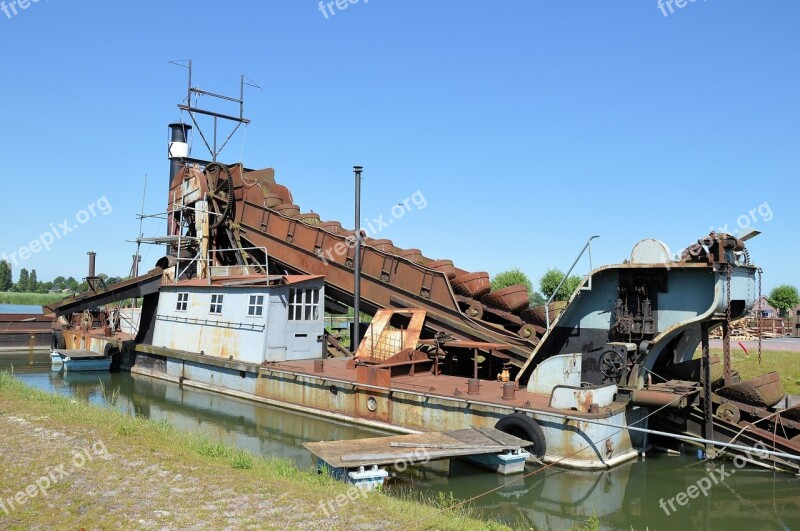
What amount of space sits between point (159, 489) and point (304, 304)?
1069 cm

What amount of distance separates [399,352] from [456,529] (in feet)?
27.9

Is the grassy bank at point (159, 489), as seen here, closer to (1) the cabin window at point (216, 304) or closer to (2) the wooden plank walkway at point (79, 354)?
(1) the cabin window at point (216, 304)

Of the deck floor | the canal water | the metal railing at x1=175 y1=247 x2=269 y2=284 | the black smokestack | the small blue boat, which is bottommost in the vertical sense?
the canal water

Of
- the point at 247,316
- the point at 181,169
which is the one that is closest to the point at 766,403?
the point at 247,316

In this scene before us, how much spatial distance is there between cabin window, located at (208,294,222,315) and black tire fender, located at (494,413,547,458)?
35.8ft

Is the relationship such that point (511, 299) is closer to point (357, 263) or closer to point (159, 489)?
point (357, 263)

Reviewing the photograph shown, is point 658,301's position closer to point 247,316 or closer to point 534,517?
point 534,517

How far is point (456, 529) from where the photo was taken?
6195 mm

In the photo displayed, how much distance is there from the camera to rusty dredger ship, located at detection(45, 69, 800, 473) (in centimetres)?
1062

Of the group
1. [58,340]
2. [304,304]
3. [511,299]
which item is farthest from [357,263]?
[58,340]

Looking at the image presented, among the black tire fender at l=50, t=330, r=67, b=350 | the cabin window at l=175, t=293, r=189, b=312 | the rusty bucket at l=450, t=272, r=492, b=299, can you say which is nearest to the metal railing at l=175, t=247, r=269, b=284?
the cabin window at l=175, t=293, r=189, b=312

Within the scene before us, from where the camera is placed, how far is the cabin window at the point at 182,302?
2042 cm

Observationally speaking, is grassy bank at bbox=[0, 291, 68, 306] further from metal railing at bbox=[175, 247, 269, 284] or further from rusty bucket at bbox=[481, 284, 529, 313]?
rusty bucket at bbox=[481, 284, 529, 313]

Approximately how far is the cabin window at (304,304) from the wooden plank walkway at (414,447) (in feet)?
25.7
